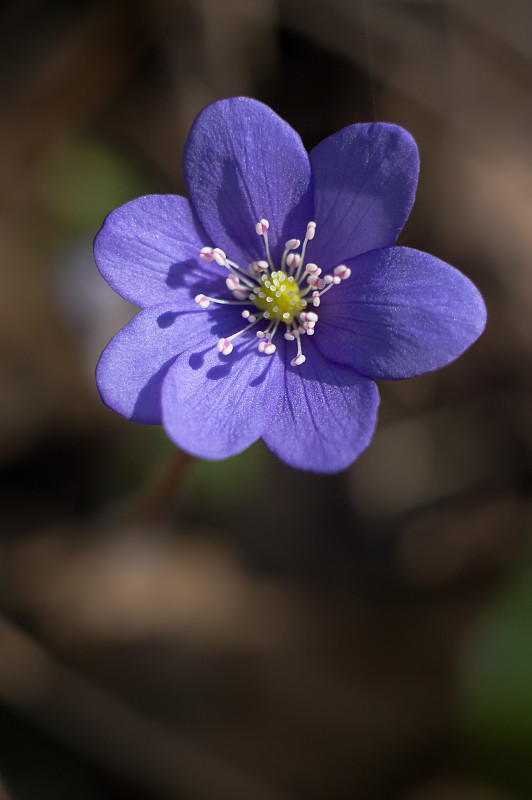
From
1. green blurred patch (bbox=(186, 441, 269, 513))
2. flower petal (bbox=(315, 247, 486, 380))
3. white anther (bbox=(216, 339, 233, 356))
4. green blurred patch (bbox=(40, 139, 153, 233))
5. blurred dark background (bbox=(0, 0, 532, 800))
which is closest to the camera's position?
flower petal (bbox=(315, 247, 486, 380))

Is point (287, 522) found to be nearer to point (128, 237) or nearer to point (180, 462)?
point (180, 462)

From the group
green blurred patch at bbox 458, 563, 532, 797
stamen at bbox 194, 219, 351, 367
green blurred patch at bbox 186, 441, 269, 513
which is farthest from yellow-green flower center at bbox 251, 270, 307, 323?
green blurred patch at bbox 458, 563, 532, 797

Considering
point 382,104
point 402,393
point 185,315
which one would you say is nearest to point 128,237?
point 185,315

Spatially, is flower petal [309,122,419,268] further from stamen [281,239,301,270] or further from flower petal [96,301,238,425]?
flower petal [96,301,238,425]

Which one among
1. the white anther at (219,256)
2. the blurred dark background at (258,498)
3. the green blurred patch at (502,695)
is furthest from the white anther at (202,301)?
the green blurred patch at (502,695)

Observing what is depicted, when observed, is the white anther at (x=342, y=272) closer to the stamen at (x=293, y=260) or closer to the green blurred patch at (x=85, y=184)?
the stamen at (x=293, y=260)

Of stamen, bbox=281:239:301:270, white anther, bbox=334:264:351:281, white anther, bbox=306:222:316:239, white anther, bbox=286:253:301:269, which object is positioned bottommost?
white anther, bbox=286:253:301:269
